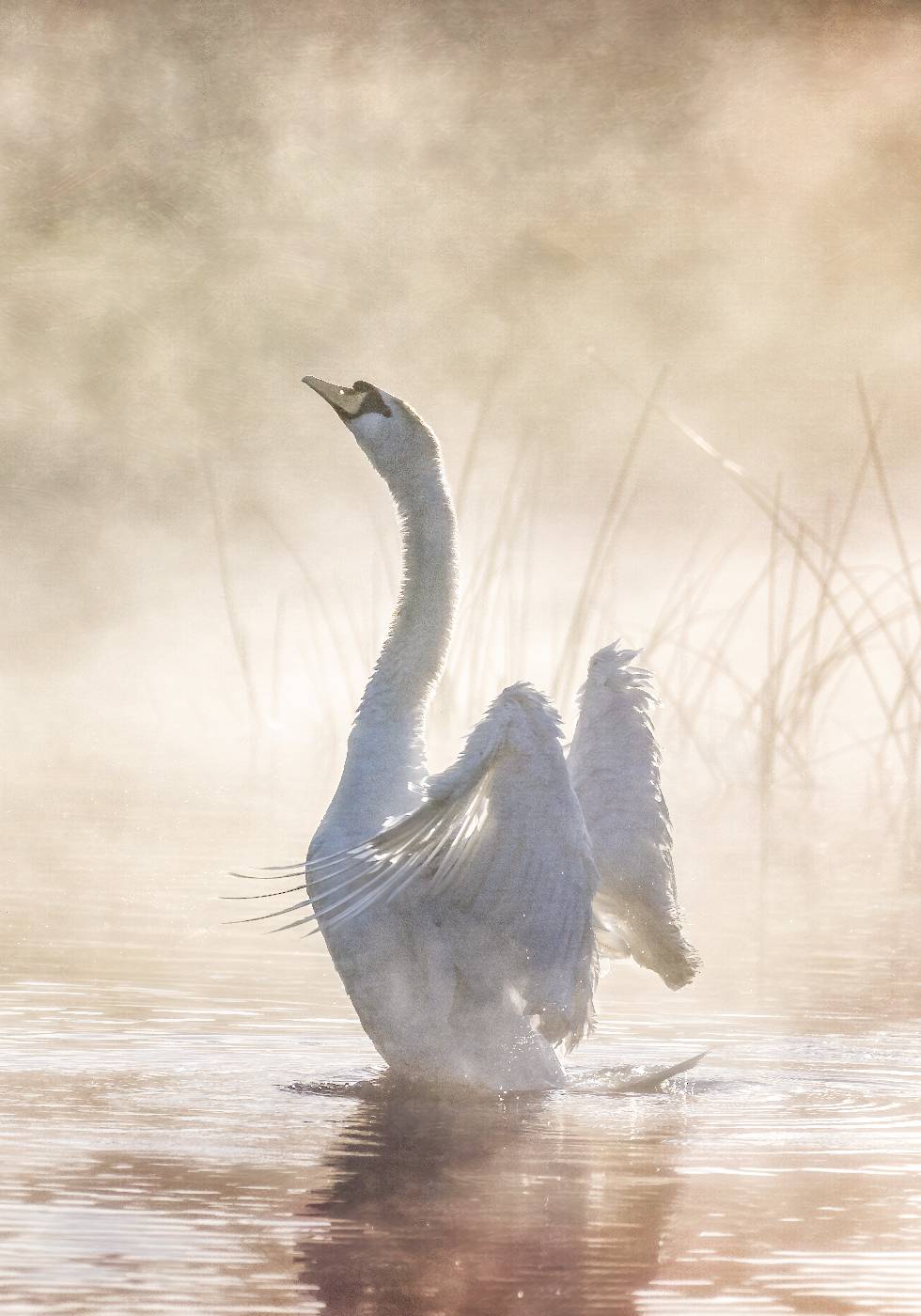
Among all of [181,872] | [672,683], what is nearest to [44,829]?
[181,872]

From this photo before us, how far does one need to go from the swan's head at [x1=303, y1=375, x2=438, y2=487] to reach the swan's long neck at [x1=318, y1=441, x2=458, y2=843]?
0.02 metres

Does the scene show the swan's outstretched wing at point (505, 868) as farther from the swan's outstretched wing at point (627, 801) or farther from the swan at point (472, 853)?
the swan's outstretched wing at point (627, 801)

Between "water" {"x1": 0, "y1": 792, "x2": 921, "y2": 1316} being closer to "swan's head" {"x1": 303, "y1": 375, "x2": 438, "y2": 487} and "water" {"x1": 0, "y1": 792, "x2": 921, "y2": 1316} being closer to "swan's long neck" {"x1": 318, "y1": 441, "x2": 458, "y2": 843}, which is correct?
"swan's long neck" {"x1": 318, "y1": 441, "x2": 458, "y2": 843}

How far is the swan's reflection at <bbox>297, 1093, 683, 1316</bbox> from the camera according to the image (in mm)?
4199

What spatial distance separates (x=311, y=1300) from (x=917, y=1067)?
302cm

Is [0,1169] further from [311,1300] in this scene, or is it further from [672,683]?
[672,683]

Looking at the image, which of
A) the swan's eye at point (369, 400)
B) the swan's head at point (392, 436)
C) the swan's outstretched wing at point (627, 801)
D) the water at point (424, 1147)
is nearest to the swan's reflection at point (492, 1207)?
the water at point (424, 1147)

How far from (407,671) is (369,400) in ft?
3.44

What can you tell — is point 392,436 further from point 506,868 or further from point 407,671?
point 506,868

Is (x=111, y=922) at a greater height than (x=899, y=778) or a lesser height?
lesser

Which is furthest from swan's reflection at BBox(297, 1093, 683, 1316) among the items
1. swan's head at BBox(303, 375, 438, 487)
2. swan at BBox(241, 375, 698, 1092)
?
swan's head at BBox(303, 375, 438, 487)

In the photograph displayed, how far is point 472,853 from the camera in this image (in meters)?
5.93

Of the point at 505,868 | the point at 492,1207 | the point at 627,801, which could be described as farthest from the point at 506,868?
the point at 492,1207

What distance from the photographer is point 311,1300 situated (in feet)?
13.4
